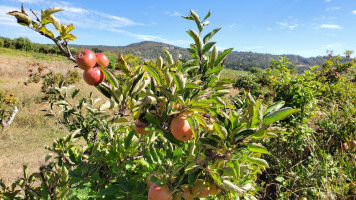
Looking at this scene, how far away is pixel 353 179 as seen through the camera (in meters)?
2.85

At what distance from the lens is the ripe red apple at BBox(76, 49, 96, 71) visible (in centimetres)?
99

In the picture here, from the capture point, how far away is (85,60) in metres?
1.00

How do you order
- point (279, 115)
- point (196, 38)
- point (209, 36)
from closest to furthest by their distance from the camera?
point (279, 115) < point (196, 38) < point (209, 36)

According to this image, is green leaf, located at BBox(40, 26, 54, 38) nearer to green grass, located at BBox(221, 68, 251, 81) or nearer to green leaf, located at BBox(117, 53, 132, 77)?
green leaf, located at BBox(117, 53, 132, 77)

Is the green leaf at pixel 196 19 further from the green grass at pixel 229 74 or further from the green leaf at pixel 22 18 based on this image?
the green leaf at pixel 22 18

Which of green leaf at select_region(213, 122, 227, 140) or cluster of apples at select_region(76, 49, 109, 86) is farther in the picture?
cluster of apples at select_region(76, 49, 109, 86)

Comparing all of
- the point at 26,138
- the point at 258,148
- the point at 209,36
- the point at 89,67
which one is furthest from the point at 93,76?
the point at 26,138

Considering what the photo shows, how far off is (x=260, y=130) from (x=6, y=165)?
6.27m

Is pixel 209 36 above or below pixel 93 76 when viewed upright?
above

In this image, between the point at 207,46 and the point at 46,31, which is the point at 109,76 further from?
the point at 207,46

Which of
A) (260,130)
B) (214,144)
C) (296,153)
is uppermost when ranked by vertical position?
(260,130)

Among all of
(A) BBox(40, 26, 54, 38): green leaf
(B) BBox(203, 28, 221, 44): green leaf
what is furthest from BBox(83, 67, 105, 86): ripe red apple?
(B) BBox(203, 28, 221, 44): green leaf

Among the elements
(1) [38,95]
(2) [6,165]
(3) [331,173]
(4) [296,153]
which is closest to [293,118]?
(4) [296,153]

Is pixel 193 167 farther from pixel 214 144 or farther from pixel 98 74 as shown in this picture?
pixel 98 74
